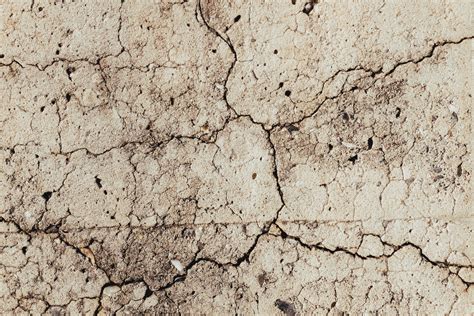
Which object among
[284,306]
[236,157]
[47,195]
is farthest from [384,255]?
[47,195]

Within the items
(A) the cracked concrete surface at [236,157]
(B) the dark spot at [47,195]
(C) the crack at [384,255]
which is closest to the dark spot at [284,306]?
(A) the cracked concrete surface at [236,157]

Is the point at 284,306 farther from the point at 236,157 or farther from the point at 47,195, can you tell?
the point at 47,195

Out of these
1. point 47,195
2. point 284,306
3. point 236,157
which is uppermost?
point 236,157

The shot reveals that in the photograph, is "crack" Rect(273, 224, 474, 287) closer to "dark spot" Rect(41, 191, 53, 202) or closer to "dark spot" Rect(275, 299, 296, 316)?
"dark spot" Rect(275, 299, 296, 316)

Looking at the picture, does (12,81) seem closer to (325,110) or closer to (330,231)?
(325,110)

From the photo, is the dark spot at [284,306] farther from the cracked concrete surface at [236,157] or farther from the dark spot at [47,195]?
the dark spot at [47,195]

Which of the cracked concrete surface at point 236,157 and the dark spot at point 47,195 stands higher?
the cracked concrete surface at point 236,157

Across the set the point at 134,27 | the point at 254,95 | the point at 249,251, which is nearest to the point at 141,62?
the point at 134,27

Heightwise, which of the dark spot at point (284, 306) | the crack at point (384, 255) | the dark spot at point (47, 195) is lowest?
the dark spot at point (284, 306)
